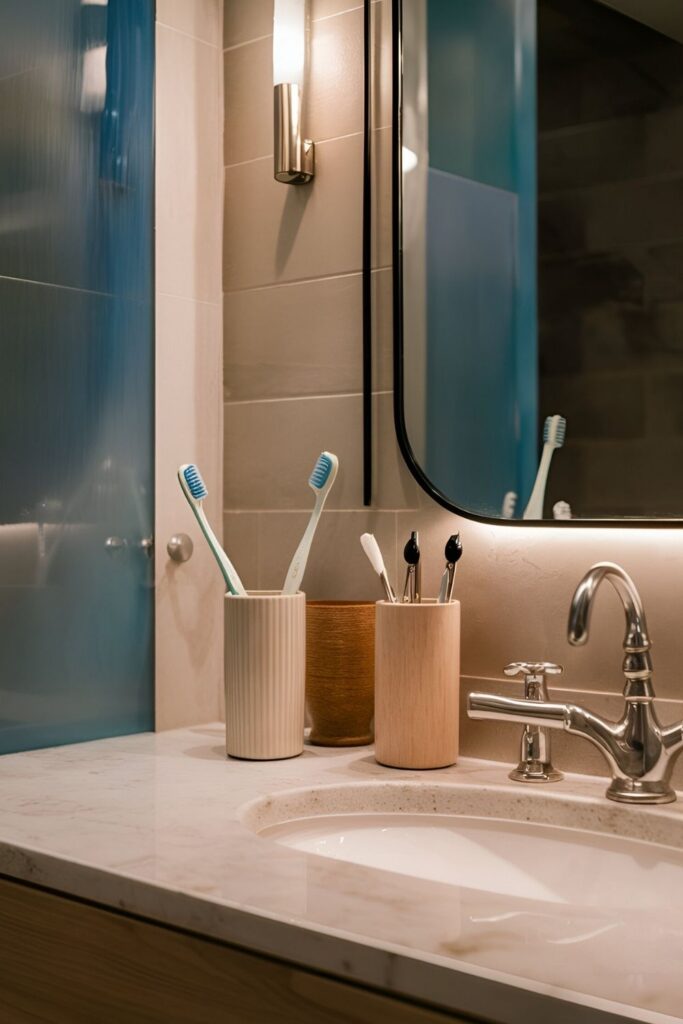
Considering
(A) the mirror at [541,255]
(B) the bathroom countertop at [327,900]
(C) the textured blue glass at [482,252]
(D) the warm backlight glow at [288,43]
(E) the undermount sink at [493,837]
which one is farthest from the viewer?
(D) the warm backlight glow at [288,43]

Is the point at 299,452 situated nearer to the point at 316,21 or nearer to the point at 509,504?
the point at 509,504

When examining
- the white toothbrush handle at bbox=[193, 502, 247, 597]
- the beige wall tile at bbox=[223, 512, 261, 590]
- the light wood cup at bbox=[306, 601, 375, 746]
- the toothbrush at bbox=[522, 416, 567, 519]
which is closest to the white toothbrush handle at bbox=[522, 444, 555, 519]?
the toothbrush at bbox=[522, 416, 567, 519]

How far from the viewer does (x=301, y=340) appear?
155cm

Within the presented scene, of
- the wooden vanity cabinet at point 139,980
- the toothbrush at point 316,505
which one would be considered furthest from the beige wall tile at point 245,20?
the wooden vanity cabinet at point 139,980

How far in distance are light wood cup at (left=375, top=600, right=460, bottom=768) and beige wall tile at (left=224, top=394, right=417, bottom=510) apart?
211 millimetres

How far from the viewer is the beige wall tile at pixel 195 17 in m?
1.55

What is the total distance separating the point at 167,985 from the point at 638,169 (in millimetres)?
895

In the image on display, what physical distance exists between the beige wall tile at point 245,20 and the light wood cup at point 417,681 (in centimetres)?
A: 84

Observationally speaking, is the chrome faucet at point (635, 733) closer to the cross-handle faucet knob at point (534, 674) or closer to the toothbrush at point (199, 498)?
the cross-handle faucet knob at point (534, 674)

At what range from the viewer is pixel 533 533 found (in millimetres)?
1317

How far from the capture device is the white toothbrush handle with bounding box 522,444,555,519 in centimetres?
127

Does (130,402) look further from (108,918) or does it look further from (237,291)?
(108,918)

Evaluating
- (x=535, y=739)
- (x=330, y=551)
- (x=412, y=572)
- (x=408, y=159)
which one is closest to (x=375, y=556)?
(x=412, y=572)

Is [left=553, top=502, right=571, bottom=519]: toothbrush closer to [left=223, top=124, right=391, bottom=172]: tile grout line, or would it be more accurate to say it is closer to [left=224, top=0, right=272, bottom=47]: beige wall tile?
[left=223, top=124, right=391, bottom=172]: tile grout line
